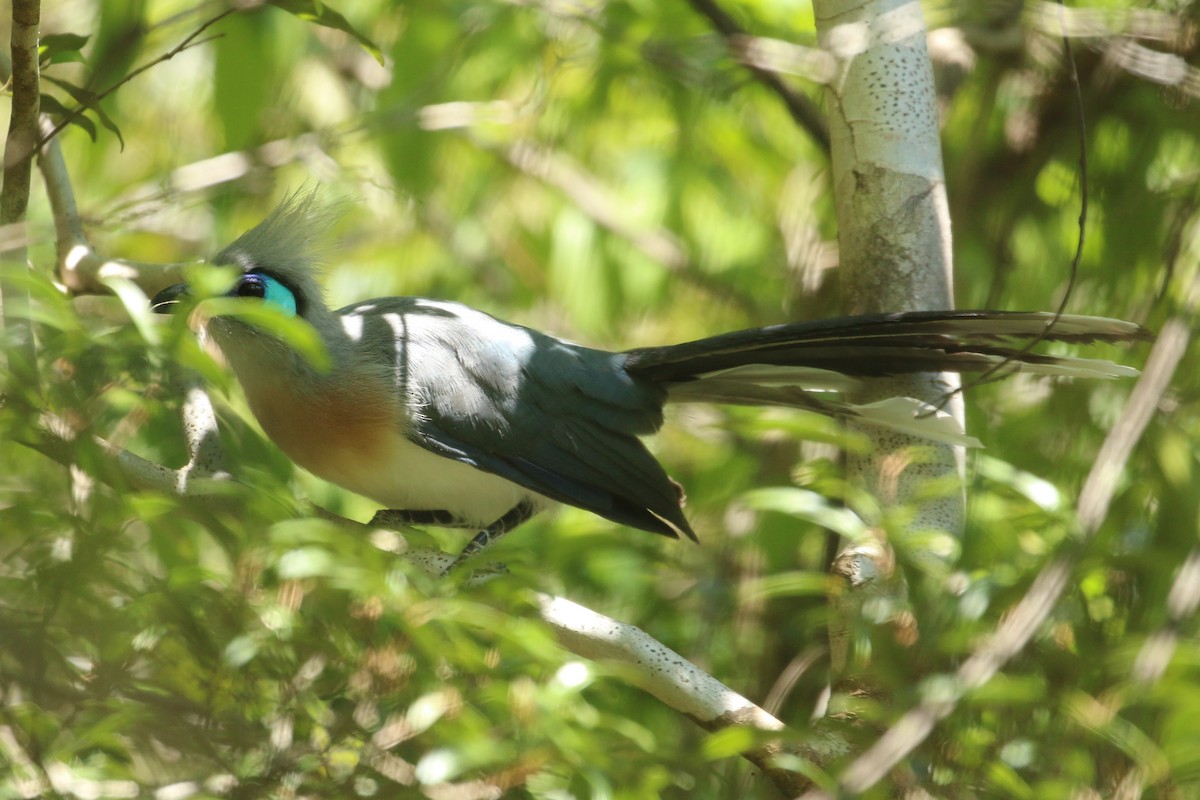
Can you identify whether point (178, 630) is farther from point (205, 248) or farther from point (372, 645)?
point (205, 248)

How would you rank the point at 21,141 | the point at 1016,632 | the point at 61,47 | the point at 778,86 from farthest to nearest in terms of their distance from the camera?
the point at 778,86, the point at 61,47, the point at 21,141, the point at 1016,632

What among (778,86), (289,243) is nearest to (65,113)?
(289,243)

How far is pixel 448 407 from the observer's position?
3369 mm

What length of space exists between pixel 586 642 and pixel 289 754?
809mm

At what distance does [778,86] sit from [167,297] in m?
1.95

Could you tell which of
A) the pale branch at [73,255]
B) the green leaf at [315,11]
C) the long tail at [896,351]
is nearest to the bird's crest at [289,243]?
the pale branch at [73,255]

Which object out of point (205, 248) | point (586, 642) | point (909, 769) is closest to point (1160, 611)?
point (909, 769)

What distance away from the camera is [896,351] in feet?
9.82

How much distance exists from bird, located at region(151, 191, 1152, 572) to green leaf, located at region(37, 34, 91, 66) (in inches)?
35.0

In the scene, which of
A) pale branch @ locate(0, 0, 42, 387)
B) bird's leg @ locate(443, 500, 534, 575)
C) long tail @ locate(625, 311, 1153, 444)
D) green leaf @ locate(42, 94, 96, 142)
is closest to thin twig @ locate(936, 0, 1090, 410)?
long tail @ locate(625, 311, 1153, 444)

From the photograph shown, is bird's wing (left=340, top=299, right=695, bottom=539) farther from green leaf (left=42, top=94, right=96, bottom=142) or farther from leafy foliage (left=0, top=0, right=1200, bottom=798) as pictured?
green leaf (left=42, top=94, right=96, bottom=142)

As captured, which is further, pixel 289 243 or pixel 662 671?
pixel 289 243

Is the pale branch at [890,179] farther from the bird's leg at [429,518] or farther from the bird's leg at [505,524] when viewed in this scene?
the bird's leg at [429,518]

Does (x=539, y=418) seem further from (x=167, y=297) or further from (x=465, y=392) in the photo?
(x=167, y=297)
